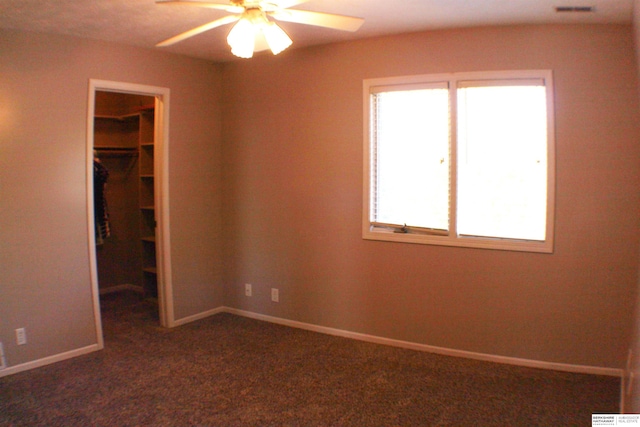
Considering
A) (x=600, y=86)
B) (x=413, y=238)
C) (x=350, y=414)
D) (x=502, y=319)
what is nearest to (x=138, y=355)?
(x=350, y=414)

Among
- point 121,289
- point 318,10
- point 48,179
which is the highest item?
point 318,10

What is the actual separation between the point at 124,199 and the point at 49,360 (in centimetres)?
242

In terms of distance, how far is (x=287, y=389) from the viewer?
296 centimetres

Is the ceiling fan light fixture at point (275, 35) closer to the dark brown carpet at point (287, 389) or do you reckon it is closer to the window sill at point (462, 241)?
the window sill at point (462, 241)

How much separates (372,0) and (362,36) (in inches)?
32.7

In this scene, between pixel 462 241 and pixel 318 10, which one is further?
pixel 462 241

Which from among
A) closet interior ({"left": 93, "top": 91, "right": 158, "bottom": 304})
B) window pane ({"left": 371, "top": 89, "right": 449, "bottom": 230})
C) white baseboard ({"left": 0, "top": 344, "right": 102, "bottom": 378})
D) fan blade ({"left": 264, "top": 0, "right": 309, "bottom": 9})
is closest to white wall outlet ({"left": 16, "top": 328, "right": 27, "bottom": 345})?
white baseboard ({"left": 0, "top": 344, "right": 102, "bottom": 378})

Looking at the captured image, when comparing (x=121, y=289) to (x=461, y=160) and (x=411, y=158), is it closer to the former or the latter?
(x=411, y=158)

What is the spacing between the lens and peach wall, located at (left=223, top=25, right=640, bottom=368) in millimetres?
3004

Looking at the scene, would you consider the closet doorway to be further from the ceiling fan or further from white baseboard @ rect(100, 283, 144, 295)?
the ceiling fan

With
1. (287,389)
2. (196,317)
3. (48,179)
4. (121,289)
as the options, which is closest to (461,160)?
(287,389)

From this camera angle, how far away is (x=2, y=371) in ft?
10.4

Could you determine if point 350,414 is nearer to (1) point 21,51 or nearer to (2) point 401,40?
(2) point 401,40

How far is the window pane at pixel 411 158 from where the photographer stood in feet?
11.3
